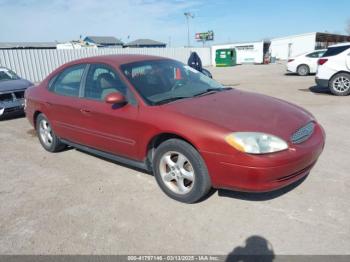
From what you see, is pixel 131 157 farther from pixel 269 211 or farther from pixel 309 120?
pixel 309 120

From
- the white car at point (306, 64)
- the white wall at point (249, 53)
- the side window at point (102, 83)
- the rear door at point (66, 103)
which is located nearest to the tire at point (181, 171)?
the side window at point (102, 83)

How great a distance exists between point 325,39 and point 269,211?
173ft

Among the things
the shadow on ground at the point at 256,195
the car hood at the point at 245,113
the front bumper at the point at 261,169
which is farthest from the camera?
the shadow on ground at the point at 256,195

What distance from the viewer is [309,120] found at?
11.6 ft

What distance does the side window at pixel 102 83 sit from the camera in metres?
3.80

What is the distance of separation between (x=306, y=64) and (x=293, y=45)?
90.6 ft

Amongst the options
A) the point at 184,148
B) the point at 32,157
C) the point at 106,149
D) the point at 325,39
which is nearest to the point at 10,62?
the point at 32,157

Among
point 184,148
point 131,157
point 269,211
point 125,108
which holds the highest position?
point 125,108

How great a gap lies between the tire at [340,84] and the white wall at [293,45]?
113ft

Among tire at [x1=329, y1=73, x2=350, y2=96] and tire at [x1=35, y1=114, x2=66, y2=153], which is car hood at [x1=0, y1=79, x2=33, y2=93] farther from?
tire at [x1=329, y1=73, x2=350, y2=96]

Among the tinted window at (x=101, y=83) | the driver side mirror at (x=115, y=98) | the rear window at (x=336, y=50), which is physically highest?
the rear window at (x=336, y=50)

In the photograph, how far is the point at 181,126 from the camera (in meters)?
3.15

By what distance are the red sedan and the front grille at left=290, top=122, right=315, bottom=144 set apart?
0.5 inches

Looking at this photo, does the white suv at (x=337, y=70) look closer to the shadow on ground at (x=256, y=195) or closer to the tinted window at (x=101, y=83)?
the shadow on ground at (x=256, y=195)
